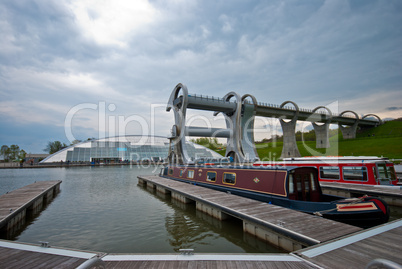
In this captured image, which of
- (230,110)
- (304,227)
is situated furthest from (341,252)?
(230,110)

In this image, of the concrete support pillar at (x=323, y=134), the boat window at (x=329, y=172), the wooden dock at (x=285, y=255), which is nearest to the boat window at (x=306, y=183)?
the wooden dock at (x=285, y=255)

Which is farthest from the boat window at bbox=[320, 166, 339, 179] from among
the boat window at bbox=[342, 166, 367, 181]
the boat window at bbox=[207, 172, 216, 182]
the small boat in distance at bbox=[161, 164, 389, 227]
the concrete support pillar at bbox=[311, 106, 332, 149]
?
the concrete support pillar at bbox=[311, 106, 332, 149]

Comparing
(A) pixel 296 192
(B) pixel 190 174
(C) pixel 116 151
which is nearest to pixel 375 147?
(B) pixel 190 174

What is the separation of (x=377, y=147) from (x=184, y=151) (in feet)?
133

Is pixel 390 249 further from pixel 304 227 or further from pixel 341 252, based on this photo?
pixel 304 227

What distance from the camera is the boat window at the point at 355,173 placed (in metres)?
13.3

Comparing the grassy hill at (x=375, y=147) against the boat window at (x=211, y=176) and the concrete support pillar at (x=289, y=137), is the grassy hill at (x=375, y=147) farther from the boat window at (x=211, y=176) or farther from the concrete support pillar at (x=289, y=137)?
the boat window at (x=211, y=176)

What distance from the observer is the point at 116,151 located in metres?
70.9

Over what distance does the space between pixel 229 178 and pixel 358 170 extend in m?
8.09

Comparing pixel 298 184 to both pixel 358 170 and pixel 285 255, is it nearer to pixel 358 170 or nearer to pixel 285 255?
pixel 285 255

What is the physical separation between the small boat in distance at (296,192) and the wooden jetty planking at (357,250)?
1588mm

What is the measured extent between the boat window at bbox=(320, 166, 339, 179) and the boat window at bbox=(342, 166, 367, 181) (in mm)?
448

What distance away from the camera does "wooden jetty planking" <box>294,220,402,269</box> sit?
4.38 meters

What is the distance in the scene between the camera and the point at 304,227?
6594mm
